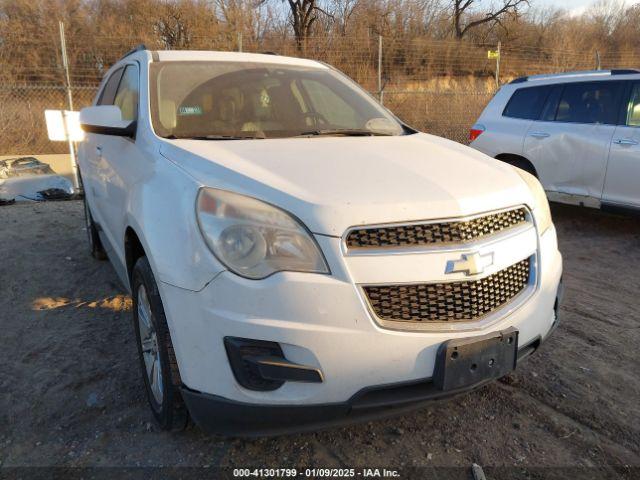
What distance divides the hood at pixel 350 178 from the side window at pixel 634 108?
140 inches

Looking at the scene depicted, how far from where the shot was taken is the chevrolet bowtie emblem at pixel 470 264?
6.00 ft

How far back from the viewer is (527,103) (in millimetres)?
6215

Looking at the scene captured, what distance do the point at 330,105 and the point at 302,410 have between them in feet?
7.07

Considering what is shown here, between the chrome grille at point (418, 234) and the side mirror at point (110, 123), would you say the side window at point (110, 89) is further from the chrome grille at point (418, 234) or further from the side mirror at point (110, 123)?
the chrome grille at point (418, 234)

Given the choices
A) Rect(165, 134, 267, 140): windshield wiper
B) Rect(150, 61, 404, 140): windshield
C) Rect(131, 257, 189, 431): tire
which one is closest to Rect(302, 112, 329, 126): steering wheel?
Rect(150, 61, 404, 140): windshield

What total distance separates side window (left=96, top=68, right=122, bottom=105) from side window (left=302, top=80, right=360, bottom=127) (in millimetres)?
1489

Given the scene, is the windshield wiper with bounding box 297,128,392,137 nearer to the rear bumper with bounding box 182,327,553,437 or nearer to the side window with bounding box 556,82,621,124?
the rear bumper with bounding box 182,327,553,437

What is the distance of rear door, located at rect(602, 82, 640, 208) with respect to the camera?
16.8ft

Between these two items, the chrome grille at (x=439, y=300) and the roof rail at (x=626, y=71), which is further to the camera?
the roof rail at (x=626, y=71)

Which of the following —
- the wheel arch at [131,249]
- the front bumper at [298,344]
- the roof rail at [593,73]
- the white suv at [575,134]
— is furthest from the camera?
the roof rail at [593,73]

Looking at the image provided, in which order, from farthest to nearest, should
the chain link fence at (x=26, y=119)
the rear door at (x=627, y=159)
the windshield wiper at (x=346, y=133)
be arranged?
1. the chain link fence at (x=26, y=119)
2. the rear door at (x=627, y=159)
3. the windshield wiper at (x=346, y=133)

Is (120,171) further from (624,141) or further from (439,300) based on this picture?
(624,141)

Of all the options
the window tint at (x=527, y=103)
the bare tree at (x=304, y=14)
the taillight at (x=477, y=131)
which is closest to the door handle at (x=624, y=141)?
the window tint at (x=527, y=103)

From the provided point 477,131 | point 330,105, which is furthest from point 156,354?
point 477,131
